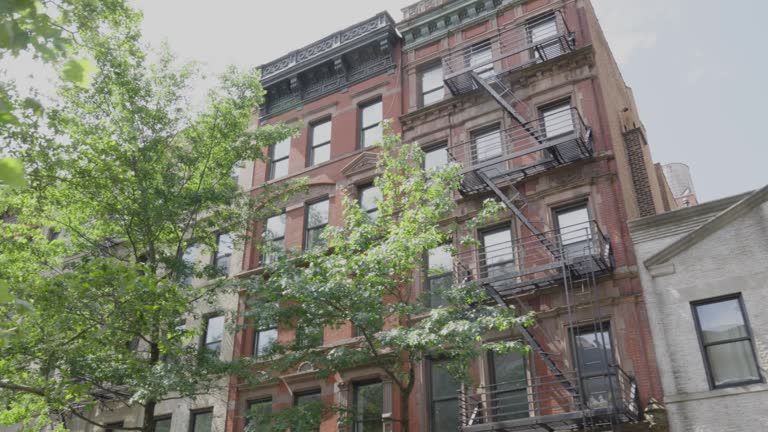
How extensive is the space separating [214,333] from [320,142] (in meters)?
7.37

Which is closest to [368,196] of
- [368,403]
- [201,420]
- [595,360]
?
[368,403]

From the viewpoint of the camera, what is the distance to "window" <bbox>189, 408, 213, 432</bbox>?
2048cm

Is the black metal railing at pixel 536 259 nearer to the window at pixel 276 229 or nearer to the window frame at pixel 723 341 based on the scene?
the window frame at pixel 723 341

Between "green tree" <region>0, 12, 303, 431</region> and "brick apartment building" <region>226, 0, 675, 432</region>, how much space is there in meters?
3.77

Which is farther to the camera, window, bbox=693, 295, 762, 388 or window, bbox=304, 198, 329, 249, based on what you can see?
window, bbox=304, 198, 329, 249

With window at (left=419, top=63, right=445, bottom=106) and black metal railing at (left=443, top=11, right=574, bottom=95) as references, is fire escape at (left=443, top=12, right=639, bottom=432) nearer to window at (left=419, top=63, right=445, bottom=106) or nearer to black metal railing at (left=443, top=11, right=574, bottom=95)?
black metal railing at (left=443, top=11, right=574, bottom=95)

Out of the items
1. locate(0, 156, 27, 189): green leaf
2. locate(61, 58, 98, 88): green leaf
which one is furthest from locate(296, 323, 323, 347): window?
locate(0, 156, 27, 189): green leaf

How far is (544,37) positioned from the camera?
2070 centimetres

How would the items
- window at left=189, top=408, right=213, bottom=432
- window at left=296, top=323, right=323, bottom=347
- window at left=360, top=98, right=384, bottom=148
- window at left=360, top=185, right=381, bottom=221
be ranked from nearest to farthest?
window at left=296, top=323, right=323, bottom=347
window at left=189, top=408, right=213, bottom=432
window at left=360, top=185, right=381, bottom=221
window at left=360, top=98, right=384, bottom=148

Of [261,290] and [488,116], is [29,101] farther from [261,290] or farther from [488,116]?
[488,116]

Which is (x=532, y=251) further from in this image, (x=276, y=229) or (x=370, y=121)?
(x=276, y=229)

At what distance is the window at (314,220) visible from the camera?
71.8 ft

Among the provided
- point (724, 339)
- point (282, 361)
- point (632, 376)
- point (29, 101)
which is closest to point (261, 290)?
point (282, 361)

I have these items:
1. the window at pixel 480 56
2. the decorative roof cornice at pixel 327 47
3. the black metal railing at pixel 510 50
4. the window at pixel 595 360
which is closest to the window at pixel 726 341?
the window at pixel 595 360
